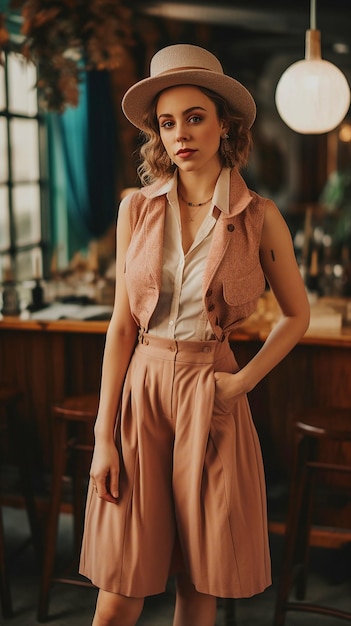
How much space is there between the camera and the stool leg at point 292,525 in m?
2.76

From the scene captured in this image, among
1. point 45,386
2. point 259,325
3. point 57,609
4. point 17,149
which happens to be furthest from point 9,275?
point 17,149

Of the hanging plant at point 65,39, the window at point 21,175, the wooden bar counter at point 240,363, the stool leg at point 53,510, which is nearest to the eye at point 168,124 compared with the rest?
the stool leg at point 53,510

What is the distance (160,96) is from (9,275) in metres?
2.33

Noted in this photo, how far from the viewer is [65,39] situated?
4.61 meters

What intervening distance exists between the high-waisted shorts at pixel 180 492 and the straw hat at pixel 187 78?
1.89 feet

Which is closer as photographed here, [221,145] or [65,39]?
[221,145]

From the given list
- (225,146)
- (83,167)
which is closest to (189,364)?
(225,146)

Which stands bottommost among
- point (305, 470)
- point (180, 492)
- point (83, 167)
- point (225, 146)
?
point (305, 470)

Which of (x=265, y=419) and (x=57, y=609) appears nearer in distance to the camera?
(x=57, y=609)

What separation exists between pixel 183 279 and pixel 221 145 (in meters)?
0.34

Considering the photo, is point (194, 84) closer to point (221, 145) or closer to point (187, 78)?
point (187, 78)

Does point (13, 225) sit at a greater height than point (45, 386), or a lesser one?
greater

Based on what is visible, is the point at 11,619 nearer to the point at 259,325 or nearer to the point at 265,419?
the point at 265,419

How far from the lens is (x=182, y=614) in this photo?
207cm
